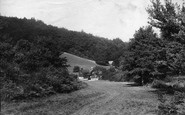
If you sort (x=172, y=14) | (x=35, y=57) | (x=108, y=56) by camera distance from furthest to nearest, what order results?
(x=108, y=56) < (x=35, y=57) < (x=172, y=14)

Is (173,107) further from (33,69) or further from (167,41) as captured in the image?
(33,69)

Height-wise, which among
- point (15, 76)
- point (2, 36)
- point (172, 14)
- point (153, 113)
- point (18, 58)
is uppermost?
point (172, 14)

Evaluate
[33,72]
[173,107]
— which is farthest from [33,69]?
[173,107]

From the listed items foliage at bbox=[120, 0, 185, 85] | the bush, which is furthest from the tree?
the bush

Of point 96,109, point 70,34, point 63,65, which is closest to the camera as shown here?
point 96,109

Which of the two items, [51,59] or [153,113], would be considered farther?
[51,59]

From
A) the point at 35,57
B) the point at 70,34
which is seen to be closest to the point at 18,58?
the point at 35,57

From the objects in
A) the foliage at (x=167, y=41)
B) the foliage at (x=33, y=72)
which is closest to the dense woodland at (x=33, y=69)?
the foliage at (x=33, y=72)

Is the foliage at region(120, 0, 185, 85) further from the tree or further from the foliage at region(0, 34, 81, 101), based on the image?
the foliage at region(0, 34, 81, 101)

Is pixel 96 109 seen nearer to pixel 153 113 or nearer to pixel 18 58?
pixel 153 113

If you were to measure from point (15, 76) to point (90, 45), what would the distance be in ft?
442

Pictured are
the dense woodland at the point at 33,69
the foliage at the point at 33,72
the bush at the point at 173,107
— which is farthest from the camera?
the dense woodland at the point at 33,69

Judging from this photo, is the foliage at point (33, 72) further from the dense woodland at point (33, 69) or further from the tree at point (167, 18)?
the tree at point (167, 18)

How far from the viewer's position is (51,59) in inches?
796
